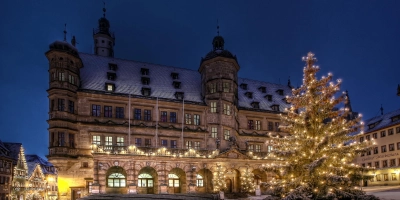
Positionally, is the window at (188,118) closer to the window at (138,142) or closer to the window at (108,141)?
the window at (138,142)

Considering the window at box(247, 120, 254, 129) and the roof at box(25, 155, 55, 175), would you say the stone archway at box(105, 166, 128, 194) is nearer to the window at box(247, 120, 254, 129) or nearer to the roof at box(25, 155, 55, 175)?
→ the window at box(247, 120, 254, 129)

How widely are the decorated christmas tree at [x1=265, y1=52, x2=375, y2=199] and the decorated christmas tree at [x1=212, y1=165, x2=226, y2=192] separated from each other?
22.2 m

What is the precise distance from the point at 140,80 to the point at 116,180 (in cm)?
1536

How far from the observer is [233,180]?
50062mm

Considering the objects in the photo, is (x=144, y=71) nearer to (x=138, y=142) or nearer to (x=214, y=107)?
(x=138, y=142)

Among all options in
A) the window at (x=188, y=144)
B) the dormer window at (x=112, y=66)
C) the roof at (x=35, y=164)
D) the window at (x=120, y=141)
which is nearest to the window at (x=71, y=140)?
the window at (x=120, y=141)

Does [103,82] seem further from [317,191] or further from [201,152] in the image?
[317,191]

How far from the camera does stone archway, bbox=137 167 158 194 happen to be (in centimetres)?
4653

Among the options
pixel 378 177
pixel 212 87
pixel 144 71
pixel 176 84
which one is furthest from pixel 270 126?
pixel 144 71

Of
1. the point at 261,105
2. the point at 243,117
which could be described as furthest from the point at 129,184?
the point at 261,105

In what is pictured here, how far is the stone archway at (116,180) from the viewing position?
145 ft

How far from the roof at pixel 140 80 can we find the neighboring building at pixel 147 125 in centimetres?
15

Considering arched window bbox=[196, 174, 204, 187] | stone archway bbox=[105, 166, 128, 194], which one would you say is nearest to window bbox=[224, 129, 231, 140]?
arched window bbox=[196, 174, 204, 187]

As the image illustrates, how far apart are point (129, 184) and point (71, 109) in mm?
12428
